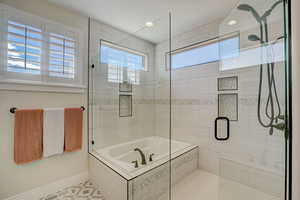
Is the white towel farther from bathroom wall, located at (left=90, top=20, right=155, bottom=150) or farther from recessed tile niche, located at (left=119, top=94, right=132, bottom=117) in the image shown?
recessed tile niche, located at (left=119, top=94, right=132, bottom=117)

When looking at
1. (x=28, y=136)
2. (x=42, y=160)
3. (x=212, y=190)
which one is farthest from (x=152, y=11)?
(x=212, y=190)

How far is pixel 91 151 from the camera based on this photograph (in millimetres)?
2105

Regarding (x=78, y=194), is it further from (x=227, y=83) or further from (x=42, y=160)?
(x=227, y=83)

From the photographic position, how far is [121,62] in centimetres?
246

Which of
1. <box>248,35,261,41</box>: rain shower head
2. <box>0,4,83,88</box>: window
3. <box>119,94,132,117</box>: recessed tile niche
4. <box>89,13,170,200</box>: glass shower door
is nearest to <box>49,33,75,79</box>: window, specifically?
<box>0,4,83,88</box>: window

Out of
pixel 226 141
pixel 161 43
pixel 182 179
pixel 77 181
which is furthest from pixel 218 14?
pixel 77 181

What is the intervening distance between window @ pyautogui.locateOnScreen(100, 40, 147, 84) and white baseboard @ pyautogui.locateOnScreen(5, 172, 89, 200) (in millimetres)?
1599

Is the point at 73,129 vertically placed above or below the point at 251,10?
below

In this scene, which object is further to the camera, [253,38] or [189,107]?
[189,107]

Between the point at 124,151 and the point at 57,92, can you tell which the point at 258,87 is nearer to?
the point at 124,151

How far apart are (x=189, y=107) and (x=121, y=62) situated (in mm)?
1527

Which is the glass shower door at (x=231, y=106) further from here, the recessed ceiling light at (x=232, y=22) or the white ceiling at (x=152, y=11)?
the white ceiling at (x=152, y=11)

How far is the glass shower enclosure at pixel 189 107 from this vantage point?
1.40m

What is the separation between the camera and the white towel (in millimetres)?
1695
